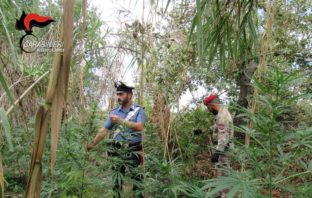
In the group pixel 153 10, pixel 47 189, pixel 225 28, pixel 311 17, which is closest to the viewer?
pixel 153 10

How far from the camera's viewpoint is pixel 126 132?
2.31 meters

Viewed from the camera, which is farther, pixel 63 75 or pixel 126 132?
pixel 126 132

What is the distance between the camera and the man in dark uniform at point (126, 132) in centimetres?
215

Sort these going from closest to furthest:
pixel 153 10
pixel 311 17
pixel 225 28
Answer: pixel 153 10 → pixel 225 28 → pixel 311 17

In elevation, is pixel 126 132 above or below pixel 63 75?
below

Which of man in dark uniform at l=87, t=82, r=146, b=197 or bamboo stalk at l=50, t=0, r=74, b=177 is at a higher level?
bamboo stalk at l=50, t=0, r=74, b=177

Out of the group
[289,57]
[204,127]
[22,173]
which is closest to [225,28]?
[22,173]

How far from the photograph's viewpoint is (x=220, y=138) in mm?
3652

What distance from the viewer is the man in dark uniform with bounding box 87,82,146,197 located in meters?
2.15

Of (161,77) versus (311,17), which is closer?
(161,77)

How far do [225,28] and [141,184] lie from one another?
93 centimetres

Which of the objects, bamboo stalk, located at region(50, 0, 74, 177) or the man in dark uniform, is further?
the man in dark uniform

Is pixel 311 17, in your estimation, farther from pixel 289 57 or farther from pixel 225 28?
pixel 225 28

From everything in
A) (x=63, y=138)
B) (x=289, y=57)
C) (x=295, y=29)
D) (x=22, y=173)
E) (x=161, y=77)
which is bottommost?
(x=22, y=173)
